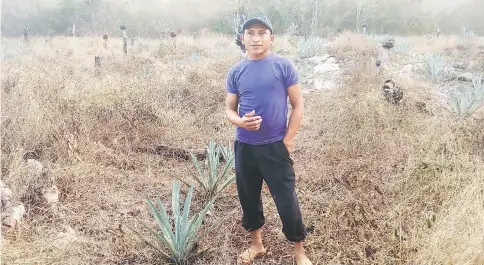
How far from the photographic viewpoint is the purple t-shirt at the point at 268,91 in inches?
81.7

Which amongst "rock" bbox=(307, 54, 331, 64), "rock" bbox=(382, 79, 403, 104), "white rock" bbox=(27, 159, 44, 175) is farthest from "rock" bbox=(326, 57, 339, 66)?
"white rock" bbox=(27, 159, 44, 175)

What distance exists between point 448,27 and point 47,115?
1291 inches

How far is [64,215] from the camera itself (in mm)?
2875

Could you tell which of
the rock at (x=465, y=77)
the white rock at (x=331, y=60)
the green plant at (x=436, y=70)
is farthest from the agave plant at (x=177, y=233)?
the white rock at (x=331, y=60)

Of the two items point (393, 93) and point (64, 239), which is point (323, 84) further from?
point (64, 239)

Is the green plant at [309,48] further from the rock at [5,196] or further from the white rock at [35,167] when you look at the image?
the rock at [5,196]

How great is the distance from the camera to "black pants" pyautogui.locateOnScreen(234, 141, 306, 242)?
2135 mm

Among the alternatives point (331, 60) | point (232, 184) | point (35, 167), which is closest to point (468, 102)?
point (232, 184)

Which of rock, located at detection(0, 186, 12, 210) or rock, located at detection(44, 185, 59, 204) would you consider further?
rock, located at detection(44, 185, 59, 204)

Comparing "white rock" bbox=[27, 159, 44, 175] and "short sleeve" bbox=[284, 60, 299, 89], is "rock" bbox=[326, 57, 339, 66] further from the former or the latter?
"short sleeve" bbox=[284, 60, 299, 89]

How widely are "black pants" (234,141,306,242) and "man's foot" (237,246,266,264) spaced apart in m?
0.31

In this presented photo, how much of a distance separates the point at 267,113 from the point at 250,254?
0.94 m

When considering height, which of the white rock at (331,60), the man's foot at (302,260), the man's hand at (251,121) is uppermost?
the man's hand at (251,121)

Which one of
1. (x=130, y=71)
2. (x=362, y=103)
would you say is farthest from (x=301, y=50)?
(x=362, y=103)
